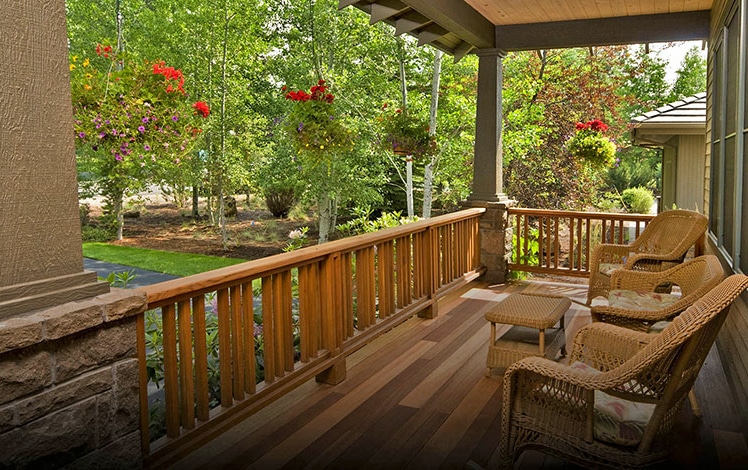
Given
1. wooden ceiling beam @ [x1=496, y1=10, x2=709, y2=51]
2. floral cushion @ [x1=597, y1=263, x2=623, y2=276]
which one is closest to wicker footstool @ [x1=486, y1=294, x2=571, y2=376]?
floral cushion @ [x1=597, y1=263, x2=623, y2=276]

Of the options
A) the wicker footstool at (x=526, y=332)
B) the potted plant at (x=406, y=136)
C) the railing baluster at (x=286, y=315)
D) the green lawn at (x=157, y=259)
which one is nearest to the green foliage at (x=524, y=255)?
the potted plant at (x=406, y=136)

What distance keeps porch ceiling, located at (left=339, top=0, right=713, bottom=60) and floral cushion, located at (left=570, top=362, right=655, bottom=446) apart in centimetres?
326

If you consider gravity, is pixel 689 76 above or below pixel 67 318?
above

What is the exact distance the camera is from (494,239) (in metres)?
6.15

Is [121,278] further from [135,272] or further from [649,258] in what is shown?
[135,272]

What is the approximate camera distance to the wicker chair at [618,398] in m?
1.71

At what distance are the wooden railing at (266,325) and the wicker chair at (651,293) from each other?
4.56ft

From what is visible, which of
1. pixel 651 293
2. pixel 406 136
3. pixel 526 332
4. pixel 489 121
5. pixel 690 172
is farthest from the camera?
pixel 690 172

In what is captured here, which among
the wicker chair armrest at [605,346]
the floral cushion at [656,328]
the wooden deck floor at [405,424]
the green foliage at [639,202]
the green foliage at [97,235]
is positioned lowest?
the wooden deck floor at [405,424]

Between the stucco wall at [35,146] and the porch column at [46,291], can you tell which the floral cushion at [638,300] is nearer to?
the porch column at [46,291]

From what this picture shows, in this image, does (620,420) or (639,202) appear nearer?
(620,420)

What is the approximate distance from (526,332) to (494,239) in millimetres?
2526

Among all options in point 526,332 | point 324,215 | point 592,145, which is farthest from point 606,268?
point 324,215

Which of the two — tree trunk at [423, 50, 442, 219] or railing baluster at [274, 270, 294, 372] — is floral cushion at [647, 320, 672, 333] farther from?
tree trunk at [423, 50, 442, 219]
